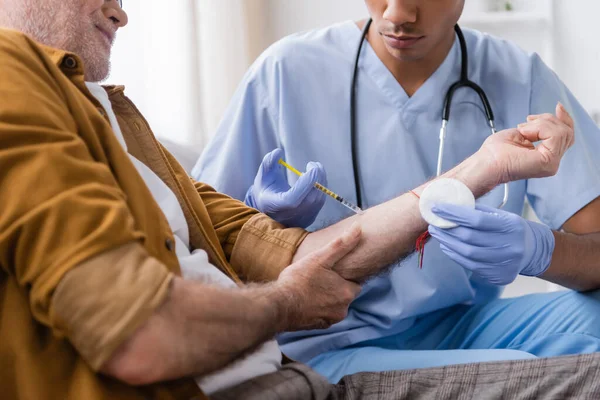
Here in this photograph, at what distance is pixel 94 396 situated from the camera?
0.85 m

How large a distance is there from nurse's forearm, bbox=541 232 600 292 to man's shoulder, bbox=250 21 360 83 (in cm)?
64

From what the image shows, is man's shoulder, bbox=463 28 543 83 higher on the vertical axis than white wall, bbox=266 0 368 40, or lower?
higher

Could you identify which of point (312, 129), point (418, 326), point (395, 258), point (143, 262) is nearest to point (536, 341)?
point (418, 326)

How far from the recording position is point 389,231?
1.33 m

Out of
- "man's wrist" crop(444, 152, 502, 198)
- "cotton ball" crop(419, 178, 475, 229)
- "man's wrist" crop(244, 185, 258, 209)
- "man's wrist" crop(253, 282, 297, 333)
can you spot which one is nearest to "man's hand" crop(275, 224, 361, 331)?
"man's wrist" crop(253, 282, 297, 333)

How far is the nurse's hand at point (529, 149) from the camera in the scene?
4.50 feet

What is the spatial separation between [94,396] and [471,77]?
1.21 metres

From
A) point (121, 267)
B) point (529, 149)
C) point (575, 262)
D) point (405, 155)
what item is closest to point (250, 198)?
point (405, 155)

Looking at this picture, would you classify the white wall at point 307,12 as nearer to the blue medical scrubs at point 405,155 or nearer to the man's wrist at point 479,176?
the blue medical scrubs at point 405,155

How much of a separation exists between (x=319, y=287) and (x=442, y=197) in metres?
0.28

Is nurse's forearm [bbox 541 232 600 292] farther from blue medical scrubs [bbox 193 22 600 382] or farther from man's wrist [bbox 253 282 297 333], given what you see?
man's wrist [bbox 253 282 297 333]

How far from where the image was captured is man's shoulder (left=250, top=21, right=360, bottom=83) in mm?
1739

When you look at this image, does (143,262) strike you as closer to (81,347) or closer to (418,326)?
(81,347)

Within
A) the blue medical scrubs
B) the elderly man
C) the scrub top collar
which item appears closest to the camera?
the elderly man
